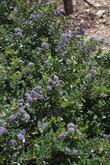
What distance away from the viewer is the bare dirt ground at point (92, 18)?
5.84 metres

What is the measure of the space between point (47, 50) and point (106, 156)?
Result: 1.08m

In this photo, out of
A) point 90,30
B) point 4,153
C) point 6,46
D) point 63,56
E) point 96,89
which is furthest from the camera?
point 90,30

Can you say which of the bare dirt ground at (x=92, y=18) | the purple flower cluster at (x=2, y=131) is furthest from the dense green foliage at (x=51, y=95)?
the bare dirt ground at (x=92, y=18)

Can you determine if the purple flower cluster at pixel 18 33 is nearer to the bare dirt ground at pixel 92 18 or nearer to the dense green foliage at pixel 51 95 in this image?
the dense green foliage at pixel 51 95

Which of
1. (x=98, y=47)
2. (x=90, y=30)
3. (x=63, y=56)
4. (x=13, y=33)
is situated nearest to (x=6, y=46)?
(x=13, y=33)

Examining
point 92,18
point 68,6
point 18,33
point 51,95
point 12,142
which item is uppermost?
point 68,6

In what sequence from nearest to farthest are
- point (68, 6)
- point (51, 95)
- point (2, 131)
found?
point (2, 131) → point (51, 95) → point (68, 6)

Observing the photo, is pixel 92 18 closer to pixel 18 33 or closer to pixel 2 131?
pixel 18 33

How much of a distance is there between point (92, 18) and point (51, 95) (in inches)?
131

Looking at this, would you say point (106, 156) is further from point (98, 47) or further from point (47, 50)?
point (98, 47)

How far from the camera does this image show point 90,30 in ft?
19.4

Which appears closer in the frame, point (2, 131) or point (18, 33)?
point (2, 131)

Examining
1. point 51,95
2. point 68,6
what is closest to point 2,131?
point 51,95

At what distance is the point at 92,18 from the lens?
20.3 feet
